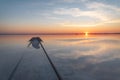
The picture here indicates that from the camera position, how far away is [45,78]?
1277cm

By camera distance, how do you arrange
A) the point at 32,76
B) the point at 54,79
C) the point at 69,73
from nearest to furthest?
1. the point at 54,79
2. the point at 32,76
3. the point at 69,73

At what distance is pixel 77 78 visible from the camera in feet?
42.0

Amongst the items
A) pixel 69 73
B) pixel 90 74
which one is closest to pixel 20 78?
pixel 69 73

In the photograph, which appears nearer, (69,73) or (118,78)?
(118,78)

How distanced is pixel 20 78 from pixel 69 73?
3941 millimetres

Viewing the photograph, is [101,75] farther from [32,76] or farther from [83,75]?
[32,76]

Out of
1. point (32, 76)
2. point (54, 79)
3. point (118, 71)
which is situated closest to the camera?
point (54, 79)

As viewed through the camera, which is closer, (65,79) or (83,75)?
(65,79)

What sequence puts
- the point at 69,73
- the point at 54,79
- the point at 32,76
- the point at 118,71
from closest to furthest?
the point at 54,79, the point at 32,76, the point at 69,73, the point at 118,71

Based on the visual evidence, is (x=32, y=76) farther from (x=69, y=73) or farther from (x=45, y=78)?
(x=69, y=73)

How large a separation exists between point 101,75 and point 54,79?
380 centimetres

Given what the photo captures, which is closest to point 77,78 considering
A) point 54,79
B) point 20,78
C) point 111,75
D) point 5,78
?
point 54,79

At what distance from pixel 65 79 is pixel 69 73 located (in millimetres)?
1687

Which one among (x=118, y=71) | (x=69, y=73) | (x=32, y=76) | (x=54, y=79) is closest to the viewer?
(x=54, y=79)
